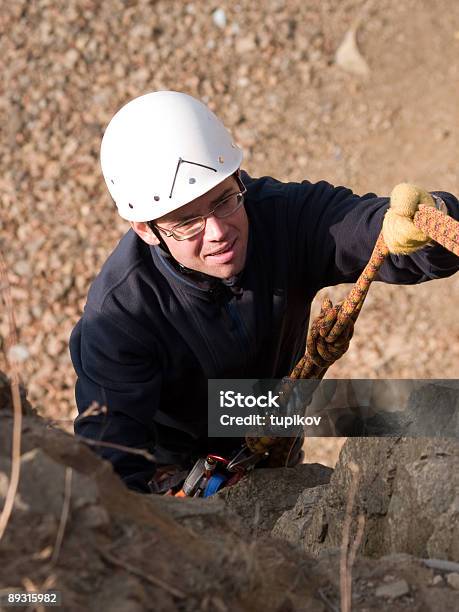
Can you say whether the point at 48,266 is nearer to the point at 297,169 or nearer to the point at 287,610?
the point at 297,169

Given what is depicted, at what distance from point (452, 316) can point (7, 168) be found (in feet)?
14.5

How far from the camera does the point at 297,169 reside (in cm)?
782

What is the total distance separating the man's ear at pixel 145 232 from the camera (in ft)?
11.2

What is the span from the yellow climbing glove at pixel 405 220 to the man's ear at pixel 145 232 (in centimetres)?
98

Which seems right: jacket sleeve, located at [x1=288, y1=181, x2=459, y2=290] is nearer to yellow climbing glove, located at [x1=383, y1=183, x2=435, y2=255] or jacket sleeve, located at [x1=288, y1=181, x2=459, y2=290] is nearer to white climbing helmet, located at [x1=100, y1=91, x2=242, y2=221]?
yellow climbing glove, located at [x1=383, y1=183, x2=435, y2=255]

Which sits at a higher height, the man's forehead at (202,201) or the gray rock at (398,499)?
the man's forehead at (202,201)

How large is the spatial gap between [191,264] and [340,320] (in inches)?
25.6

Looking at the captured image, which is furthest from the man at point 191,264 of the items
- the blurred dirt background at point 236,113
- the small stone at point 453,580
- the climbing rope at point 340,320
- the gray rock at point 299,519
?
the blurred dirt background at point 236,113

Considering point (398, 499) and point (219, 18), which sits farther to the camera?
point (219, 18)

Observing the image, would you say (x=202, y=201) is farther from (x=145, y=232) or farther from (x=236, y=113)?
(x=236, y=113)

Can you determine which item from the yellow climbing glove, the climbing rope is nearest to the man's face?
the climbing rope

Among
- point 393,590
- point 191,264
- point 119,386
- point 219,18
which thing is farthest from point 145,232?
point 219,18

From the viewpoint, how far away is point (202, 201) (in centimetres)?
334

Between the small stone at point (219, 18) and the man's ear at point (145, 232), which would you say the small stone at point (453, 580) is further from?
the small stone at point (219, 18)
